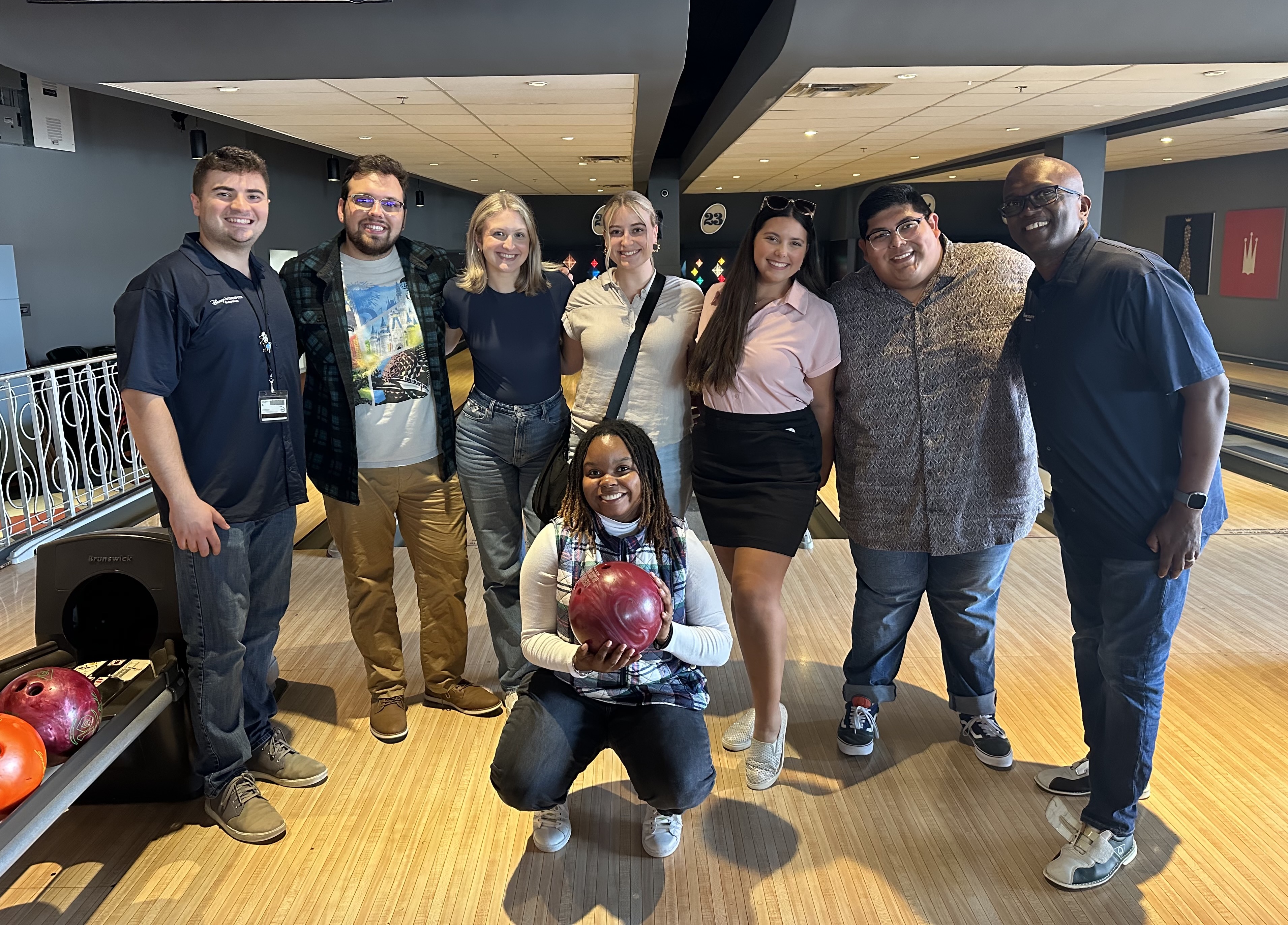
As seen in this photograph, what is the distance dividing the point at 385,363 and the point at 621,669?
112cm

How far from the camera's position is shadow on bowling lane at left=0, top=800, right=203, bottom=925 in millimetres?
1941

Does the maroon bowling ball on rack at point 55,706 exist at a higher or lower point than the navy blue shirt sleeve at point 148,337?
lower

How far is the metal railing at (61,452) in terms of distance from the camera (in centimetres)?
467

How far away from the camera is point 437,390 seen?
259 centimetres

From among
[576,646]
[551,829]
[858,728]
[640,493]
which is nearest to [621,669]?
[576,646]

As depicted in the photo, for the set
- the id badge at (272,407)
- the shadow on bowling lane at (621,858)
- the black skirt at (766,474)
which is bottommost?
the shadow on bowling lane at (621,858)

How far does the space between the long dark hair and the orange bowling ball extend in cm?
159

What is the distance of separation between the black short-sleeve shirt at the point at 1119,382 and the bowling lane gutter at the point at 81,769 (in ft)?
6.92

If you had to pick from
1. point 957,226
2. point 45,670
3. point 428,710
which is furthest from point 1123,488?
point 957,226

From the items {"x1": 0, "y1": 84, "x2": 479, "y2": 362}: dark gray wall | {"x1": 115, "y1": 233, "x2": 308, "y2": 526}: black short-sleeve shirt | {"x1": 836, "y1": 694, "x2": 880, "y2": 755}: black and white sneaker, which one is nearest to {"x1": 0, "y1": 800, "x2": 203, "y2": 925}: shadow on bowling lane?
{"x1": 115, "y1": 233, "x2": 308, "y2": 526}: black short-sleeve shirt

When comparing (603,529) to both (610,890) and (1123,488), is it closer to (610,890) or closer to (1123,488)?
(610,890)

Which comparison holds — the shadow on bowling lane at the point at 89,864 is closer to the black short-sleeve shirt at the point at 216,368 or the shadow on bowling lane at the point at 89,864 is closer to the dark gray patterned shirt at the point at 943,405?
the black short-sleeve shirt at the point at 216,368

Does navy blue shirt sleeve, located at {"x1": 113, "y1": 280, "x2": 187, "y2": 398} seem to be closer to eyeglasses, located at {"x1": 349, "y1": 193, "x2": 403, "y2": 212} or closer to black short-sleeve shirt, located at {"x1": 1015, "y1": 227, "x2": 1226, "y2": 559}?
eyeglasses, located at {"x1": 349, "y1": 193, "x2": 403, "y2": 212}

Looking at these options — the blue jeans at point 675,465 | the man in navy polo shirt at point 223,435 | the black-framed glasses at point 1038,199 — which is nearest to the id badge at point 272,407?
the man in navy polo shirt at point 223,435
